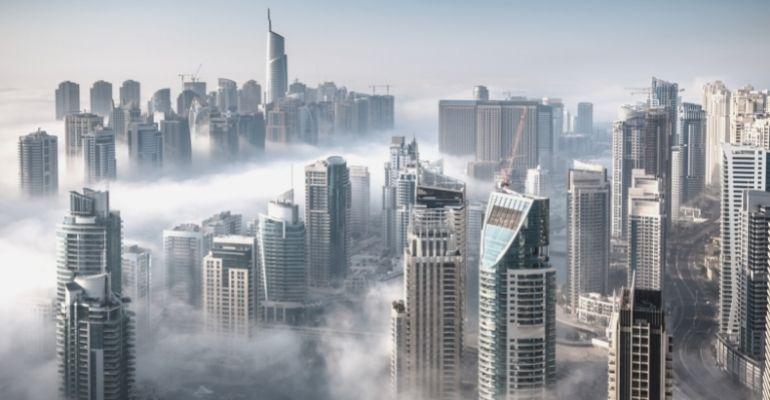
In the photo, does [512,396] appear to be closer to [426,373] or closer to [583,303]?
[426,373]

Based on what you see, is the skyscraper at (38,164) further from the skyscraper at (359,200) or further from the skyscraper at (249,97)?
the skyscraper at (249,97)

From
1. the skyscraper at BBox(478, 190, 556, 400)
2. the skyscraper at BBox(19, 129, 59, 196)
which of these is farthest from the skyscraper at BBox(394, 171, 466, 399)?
the skyscraper at BBox(19, 129, 59, 196)

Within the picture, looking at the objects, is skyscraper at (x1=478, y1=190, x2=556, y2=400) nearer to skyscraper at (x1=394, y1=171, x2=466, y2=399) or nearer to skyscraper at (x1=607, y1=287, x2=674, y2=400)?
skyscraper at (x1=394, y1=171, x2=466, y2=399)

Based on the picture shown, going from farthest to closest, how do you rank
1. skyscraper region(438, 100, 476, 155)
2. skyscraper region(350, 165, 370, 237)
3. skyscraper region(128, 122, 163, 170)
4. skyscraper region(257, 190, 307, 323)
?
1. skyscraper region(438, 100, 476, 155)
2. skyscraper region(128, 122, 163, 170)
3. skyscraper region(350, 165, 370, 237)
4. skyscraper region(257, 190, 307, 323)

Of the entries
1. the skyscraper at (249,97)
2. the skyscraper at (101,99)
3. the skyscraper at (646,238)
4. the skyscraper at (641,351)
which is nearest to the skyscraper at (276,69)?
the skyscraper at (249,97)


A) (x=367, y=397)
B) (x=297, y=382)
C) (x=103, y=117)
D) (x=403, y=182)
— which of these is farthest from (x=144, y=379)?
(x=103, y=117)

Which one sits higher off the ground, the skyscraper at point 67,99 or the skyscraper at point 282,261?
the skyscraper at point 67,99
